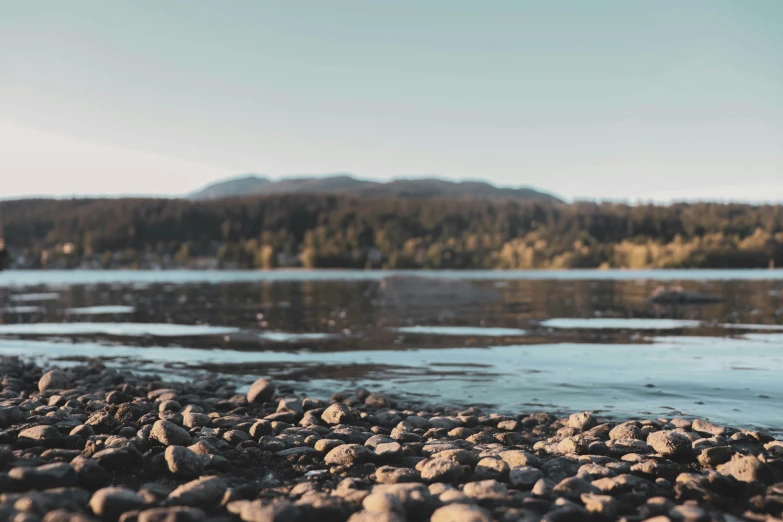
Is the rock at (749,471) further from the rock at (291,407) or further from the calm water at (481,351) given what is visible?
the rock at (291,407)

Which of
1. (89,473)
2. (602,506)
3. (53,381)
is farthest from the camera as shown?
(53,381)

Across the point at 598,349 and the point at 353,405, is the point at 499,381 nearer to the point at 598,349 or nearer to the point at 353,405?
the point at 353,405

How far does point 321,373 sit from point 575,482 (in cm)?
1021

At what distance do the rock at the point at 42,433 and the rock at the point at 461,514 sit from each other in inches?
223

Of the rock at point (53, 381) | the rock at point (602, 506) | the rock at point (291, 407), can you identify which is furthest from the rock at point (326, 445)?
the rock at point (53, 381)

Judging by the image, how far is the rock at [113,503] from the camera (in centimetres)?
627

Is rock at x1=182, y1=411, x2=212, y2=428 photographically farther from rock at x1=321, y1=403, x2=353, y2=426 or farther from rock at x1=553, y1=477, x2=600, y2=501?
rock at x1=553, y1=477, x2=600, y2=501

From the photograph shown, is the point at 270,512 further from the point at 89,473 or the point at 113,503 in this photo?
the point at 89,473

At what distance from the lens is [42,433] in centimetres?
869

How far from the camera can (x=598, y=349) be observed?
2034cm

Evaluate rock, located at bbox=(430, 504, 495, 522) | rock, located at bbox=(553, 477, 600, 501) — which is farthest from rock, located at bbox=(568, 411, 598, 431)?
rock, located at bbox=(430, 504, 495, 522)

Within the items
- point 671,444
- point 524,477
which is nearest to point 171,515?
point 524,477

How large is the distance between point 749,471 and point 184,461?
22.7 ft

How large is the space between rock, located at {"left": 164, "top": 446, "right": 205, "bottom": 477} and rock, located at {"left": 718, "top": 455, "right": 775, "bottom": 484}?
21.5 ft
